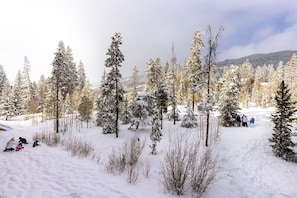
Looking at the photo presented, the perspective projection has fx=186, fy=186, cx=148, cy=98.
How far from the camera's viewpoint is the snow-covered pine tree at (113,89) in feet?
84.0

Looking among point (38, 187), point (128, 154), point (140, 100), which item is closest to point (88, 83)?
point (140, 100)

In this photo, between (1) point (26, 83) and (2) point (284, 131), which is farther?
(1) point (26, 83)

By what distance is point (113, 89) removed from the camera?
27.0 metres

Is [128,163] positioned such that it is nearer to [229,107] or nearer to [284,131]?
[284,131]

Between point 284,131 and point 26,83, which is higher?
point 26,83

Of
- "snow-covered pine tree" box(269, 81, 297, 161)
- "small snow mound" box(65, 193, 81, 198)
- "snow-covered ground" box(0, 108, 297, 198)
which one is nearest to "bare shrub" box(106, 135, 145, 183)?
"snow-covered ground" box(0, 108, 297, 198)

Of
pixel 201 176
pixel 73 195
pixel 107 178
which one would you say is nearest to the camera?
pixel 73 195

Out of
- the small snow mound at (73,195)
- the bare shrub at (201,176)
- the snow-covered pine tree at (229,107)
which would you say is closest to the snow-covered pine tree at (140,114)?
the snow-covered pine tree at (229,107)

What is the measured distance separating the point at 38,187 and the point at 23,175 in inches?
64.3

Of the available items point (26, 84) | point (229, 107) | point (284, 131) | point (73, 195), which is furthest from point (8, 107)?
point (284, 131)

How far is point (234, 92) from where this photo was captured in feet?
92.5

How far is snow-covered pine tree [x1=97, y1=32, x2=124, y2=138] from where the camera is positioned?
25609 millimetres

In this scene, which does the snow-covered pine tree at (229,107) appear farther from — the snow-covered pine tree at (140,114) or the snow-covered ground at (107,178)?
the snow-covered pine tree at (140,114)

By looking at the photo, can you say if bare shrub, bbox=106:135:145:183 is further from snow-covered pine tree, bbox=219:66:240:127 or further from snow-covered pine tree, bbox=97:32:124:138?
snow-covered pine tree, bbox=219:66:240:127
